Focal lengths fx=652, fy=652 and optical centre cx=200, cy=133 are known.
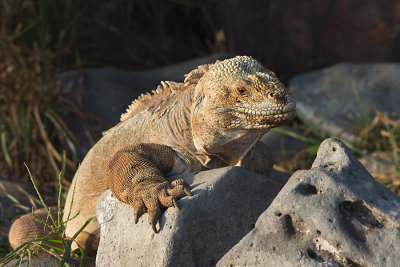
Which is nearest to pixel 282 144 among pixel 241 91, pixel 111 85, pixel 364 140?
pixel 364 140

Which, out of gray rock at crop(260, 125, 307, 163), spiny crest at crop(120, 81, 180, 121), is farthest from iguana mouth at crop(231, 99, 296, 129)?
gray rock at crop(260, 125, 307, 163)

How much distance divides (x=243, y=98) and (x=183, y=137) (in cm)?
61

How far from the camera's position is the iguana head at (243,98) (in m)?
3.77

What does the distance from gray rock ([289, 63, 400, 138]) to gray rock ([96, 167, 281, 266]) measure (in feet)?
13.2

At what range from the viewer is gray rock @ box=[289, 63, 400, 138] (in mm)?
8078

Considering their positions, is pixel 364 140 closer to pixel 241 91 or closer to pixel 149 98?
pixel 149 98

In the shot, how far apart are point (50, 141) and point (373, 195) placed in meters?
4.89

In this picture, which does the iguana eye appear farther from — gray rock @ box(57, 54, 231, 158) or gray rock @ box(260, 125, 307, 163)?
gray rock @ box(57, 54, 231, 158)

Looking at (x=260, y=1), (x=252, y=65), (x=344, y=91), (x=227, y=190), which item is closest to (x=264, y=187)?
(x=227, y=190)

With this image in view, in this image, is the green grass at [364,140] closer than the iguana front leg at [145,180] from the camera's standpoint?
No

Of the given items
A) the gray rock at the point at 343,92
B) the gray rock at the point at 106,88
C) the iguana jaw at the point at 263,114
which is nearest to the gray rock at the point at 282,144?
the gray rock at the point at 343,92

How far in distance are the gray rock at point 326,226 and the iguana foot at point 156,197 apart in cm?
52

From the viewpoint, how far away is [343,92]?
865 centimetres

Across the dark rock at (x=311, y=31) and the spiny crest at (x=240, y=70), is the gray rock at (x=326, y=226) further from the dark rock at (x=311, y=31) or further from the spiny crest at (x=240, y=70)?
the dark rock at (x=311, y=31)
